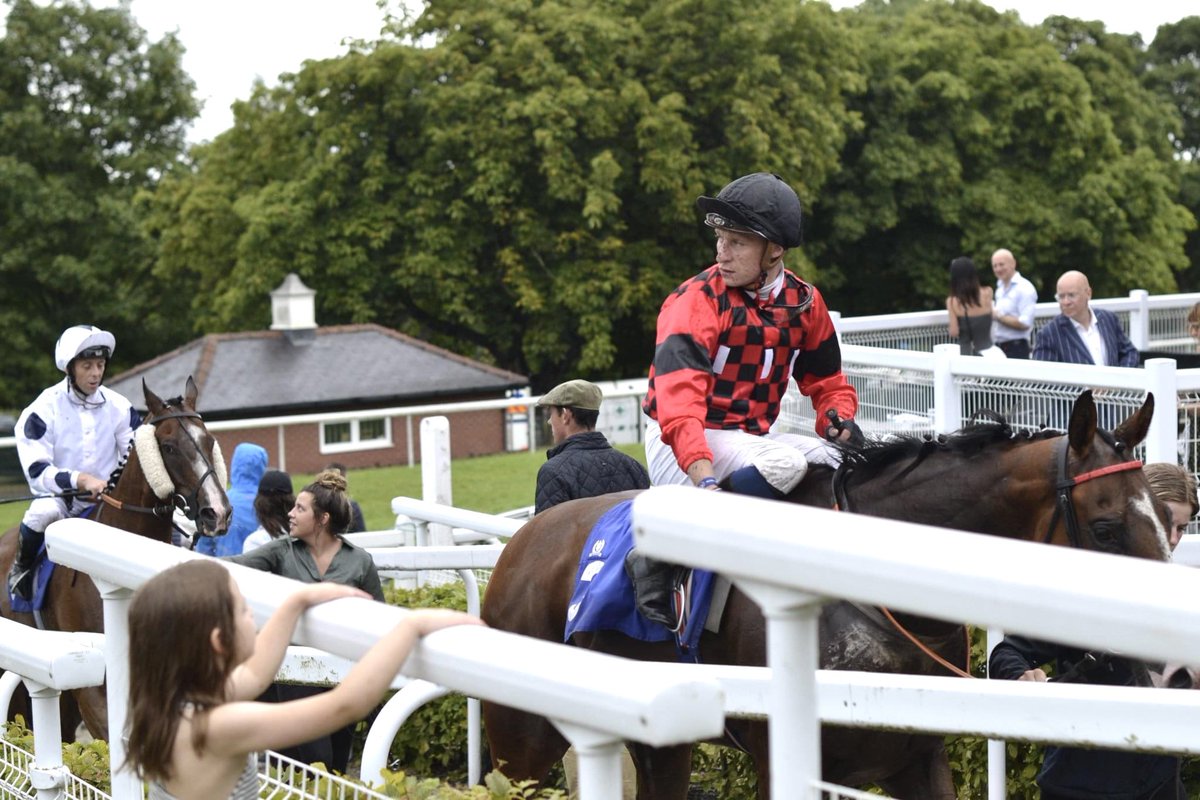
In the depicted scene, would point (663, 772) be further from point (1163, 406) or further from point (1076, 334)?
point (1076, 334)

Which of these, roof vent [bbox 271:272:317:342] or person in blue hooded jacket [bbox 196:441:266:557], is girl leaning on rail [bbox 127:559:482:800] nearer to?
person in blue hooded jacket [bbox 196:441:266:557]

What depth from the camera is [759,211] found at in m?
4.08

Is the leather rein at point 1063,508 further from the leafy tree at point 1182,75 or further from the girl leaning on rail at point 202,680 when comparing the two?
the leafy tree at point 1182,75

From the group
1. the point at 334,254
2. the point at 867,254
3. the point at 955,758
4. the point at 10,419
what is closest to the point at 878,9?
the point at 867,254

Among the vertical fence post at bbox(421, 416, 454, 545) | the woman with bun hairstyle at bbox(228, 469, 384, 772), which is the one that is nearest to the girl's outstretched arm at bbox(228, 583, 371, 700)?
the woman with bun hairstyle at bbox(228, 469, 384, 772)

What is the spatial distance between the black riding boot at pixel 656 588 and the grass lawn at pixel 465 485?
8.87 meters

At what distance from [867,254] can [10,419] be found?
17.7m

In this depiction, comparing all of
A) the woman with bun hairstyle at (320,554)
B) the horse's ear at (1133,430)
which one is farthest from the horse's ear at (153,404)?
the horse's ear at (1133,430)

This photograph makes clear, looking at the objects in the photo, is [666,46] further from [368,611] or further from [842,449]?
[368,611]

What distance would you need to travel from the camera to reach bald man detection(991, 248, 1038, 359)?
10.3 meters

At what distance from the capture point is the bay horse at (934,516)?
11.7ft

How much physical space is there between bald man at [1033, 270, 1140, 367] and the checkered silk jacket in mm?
4023

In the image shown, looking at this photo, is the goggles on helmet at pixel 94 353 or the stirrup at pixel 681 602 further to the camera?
the goggles on helmet at pixel 94 353

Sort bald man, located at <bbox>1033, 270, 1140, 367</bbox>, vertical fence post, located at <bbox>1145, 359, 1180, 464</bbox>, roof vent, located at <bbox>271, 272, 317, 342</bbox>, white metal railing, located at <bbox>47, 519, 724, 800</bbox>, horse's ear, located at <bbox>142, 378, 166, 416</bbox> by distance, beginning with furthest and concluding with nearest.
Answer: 1. roof vent, located at <bbox>271, 272, 317, 342</bbox>
2. bald man, located at <bbox>1033, 270, 1140, 367</bbox>
3. horse's ear, located at <bbox>142, 378, 166, 416</bbox>
4. vertical fence post, located at <bbox>1145, 359, 1180, 464</bbox>
5. white metal railing, located at <bbox>47, 519, 724, 800</bbox>
